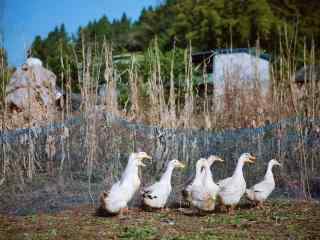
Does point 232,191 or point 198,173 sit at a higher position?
point 198,173

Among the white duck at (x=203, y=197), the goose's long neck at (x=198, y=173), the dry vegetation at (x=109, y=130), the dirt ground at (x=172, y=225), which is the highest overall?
the dry vegetation at (x=109, y=130)

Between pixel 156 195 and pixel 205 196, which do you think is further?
pixel 156 195

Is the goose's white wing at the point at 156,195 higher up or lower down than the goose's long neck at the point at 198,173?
lower down

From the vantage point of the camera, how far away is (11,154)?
24.4 ft

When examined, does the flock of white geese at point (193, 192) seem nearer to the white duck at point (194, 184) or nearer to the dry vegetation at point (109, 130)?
the white duck at point (194, 184)

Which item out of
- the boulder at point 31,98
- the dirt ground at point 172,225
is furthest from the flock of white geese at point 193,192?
the boulder at point 31,98

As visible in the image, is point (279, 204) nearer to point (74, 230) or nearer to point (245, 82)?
point (74, 230)

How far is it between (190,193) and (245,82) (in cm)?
427

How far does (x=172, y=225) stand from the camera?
5266 mm

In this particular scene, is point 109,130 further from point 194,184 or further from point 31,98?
point 194,184

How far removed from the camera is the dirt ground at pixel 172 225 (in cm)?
477

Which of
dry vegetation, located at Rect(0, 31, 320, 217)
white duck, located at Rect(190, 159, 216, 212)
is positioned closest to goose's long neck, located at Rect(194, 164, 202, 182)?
white duck, located at Rect(190, 159, 216, 212)

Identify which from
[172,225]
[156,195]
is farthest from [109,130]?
[172,225]

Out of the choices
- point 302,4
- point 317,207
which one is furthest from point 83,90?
point 302,4
